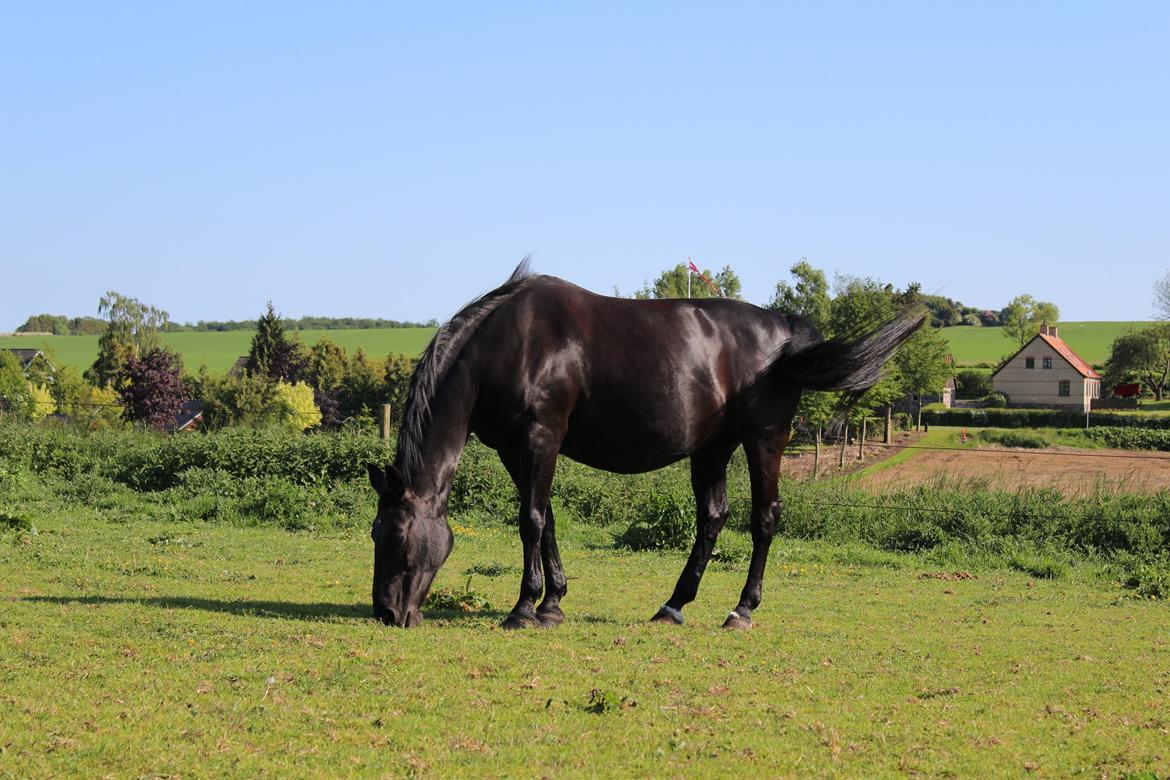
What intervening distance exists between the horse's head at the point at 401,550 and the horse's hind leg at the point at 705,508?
224 centimetres

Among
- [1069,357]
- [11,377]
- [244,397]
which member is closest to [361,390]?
[244,397]

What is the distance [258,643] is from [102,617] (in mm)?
1731

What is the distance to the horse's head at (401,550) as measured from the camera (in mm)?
8352

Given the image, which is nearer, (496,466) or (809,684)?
(809,684)

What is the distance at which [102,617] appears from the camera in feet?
27.6

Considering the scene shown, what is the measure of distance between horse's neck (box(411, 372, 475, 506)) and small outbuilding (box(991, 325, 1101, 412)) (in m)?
95.4

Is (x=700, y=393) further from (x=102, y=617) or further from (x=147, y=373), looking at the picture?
(x=147, y=373)

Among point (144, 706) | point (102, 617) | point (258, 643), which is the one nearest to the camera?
point (144, 706)

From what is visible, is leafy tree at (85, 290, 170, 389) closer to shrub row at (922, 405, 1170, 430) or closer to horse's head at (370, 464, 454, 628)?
shrub row at (922, 405, 1170, 430)

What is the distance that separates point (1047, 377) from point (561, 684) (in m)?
99.9

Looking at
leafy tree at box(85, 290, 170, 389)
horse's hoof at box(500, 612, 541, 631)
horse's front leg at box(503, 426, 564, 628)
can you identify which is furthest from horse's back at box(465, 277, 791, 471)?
leafy tree at box(85, 290, 170, 389)

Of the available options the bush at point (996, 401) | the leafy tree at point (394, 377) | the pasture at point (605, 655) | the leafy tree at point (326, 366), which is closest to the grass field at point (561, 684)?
the pasture at point (605, 655)

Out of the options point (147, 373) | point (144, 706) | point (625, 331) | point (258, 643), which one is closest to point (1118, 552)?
point (625, 331)

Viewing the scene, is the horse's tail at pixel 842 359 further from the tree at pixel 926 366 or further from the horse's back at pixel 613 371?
the tree at pixel 926 366
